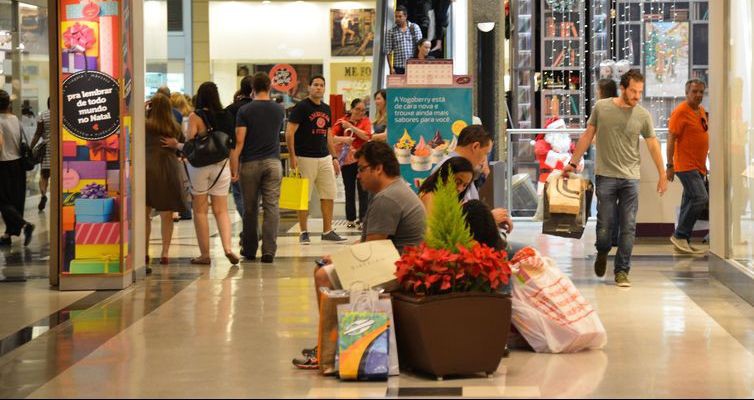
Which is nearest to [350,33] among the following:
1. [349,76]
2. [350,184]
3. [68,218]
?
[349,76]

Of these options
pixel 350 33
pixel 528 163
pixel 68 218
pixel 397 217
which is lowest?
pixel 68 218

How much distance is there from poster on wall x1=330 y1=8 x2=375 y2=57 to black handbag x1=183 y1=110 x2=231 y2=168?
15.3m

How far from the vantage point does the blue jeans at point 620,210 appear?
985cm

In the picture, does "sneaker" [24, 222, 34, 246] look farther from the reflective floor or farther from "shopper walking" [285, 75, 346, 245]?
"shopper walking" [285, 75, 346, 245]

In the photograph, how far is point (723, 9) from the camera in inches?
395

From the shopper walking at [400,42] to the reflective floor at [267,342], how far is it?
5360 mm

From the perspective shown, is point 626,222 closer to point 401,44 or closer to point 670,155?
point 670,155

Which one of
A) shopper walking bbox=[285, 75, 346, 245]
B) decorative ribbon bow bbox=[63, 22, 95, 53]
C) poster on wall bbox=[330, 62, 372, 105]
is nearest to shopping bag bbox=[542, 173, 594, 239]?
shopper walking bbox=[285, 75, 346, 245]

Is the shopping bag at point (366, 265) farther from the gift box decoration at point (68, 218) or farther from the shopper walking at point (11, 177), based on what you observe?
the shopper walking at point (11, 177)

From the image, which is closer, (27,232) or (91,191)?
(91,191)

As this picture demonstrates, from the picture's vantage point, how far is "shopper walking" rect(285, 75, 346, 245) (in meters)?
12.9

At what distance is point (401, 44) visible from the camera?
15.9 meters

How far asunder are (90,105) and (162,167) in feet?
4.77

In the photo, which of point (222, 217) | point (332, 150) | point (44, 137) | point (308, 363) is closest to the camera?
point (308, 363)
